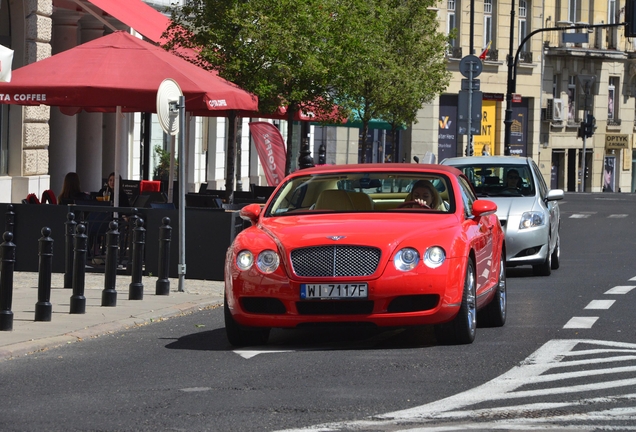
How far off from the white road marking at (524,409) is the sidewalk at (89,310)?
12.6 feet

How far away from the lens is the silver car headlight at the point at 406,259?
1045cm

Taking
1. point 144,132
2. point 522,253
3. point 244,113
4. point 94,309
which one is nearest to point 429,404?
point 94,309

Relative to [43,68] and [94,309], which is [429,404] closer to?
[94,309]

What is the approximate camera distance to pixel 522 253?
18.9m

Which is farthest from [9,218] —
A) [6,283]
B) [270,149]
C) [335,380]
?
[335,380]

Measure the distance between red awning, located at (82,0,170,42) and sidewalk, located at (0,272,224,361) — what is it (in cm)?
826

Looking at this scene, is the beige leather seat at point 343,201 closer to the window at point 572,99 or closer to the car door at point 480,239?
the car door at point 480,239

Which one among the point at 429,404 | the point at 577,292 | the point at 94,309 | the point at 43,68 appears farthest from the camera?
the point at 43,68

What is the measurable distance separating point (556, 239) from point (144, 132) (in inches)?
693

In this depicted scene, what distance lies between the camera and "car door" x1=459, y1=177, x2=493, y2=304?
11.4m

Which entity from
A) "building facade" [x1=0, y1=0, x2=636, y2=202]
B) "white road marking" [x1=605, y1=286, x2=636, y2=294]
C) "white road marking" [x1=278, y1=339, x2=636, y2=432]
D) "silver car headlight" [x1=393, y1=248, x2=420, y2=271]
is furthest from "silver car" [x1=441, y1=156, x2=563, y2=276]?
"building facade" [x1=0, y1=0, x2=636, y2=202]

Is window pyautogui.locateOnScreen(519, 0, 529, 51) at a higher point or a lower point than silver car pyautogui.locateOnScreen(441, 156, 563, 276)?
higher

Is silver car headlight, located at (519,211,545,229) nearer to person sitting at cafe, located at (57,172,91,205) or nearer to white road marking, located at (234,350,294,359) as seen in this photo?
person sitting at cafe, located at (57,172,91,205)

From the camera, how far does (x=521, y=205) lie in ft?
63.0
